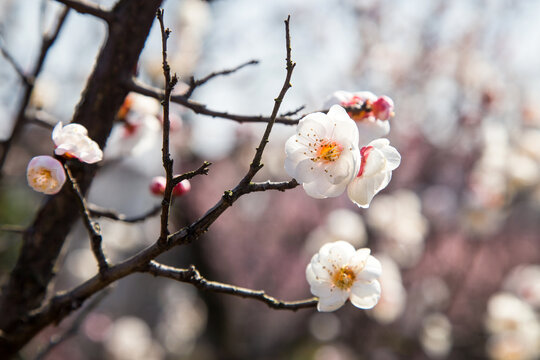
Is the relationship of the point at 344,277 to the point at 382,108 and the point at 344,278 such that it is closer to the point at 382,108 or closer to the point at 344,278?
the point at 344,278

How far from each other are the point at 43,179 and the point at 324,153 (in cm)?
59

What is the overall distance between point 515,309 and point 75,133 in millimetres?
3569

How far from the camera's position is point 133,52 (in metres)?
1.15

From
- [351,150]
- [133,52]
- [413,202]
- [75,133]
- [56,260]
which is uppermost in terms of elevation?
[413,202]

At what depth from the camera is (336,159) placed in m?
0.93

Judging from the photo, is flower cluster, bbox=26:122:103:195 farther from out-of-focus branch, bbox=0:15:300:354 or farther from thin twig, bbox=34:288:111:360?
thin twig, bbox=34:288:111:360

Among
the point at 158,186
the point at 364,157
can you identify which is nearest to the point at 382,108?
the point at 364,157

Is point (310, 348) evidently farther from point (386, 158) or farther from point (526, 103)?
point (386, 158)

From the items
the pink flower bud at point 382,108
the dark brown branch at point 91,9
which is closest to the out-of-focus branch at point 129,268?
the dark brown branch at point 91,9

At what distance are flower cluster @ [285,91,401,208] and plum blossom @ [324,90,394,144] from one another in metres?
0.13

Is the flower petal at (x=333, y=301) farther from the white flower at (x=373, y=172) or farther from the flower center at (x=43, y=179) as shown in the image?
the flower center at (x=43, y=179)

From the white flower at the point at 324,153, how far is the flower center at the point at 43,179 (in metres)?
0.49

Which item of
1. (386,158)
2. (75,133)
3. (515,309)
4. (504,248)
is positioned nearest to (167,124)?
(75,133)

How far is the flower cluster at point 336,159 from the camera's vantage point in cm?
89
